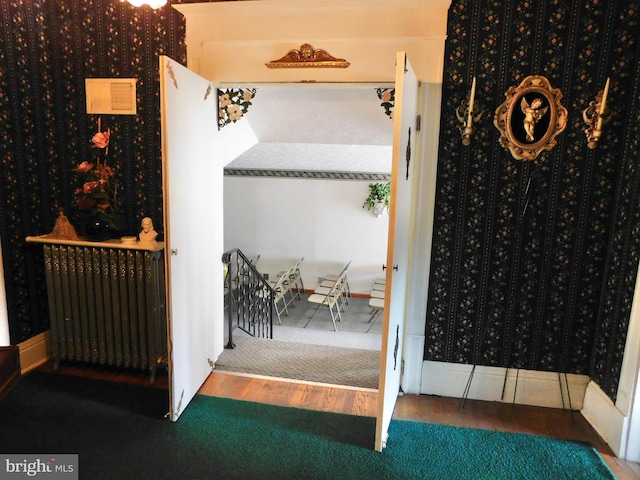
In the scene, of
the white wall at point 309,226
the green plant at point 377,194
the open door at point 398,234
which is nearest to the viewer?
the open door at point 398,234

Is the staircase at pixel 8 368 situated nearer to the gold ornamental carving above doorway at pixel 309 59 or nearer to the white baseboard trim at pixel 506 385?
the gold ornamental carving above doorway at pixel 309 59

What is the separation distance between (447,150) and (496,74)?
0.49 metres

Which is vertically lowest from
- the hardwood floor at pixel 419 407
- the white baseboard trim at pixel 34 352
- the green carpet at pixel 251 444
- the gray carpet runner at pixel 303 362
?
the gray carpet runner at pixel 303 362

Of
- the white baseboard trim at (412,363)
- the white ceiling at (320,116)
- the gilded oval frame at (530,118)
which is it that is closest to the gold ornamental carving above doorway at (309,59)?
the white ceiling at (320,116)

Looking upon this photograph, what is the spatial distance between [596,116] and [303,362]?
243 cm

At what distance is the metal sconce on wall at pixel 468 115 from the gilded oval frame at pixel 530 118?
0.37ft

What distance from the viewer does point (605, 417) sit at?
2.35 metres

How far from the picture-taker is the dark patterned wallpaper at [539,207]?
228cm

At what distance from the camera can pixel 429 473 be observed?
2.03 meters

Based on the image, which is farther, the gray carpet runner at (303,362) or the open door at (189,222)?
the gray carpet runner at (303,362)

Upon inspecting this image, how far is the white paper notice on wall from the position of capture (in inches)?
108

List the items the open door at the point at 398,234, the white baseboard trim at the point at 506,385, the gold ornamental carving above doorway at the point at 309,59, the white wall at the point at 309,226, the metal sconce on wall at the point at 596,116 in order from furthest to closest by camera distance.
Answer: the white wall at the point at 309,226 < the white baseboard trim at the point at 506,385 < the gold ornamental carving above doorway at the point at 309,59 < the metal sconce on wall at the point at 596,116 < the open door at the point at 398,234

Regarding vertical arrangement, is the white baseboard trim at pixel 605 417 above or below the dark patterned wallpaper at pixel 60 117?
below

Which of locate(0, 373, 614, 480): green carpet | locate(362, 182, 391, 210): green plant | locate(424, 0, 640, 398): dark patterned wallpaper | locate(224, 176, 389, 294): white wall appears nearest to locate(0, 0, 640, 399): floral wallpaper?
locate(424, 0, 640, 398): dark patterned wallpaper
